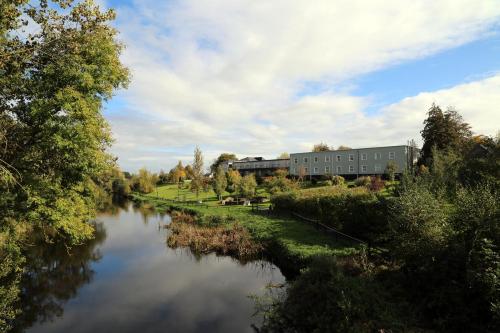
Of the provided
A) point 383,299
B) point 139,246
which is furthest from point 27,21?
point 139,246

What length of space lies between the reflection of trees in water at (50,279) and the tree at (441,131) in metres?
54.8

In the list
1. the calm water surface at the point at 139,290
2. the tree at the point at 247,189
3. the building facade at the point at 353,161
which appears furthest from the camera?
the building facade at the point at 353,161

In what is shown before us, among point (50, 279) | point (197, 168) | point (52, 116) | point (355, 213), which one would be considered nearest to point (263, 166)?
point (197, 168)

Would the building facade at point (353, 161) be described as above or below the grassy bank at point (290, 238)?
above

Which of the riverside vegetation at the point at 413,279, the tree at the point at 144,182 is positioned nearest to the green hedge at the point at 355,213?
the riverside vegetation at the point at 413,279

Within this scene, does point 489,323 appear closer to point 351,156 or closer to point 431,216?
point 431,216

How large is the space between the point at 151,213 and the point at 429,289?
45.8 meters

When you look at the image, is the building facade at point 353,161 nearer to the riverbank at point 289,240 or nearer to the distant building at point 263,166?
the distant building at point 263,166

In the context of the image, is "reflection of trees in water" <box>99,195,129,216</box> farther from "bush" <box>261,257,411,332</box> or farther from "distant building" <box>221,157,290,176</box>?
"bush" <box>261,257,411,332</box>

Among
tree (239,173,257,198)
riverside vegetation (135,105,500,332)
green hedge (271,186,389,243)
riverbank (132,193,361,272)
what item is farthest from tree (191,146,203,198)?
riverside vegetation (135,105,500,332)

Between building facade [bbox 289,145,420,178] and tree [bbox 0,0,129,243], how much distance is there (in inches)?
2267

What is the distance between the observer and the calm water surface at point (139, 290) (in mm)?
14633

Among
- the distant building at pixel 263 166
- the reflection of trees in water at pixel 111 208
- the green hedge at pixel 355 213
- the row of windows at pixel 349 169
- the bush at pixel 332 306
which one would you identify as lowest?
the reflection of trees in water at pixel 111 208

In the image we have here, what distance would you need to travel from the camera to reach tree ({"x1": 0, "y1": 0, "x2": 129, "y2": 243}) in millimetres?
11125
